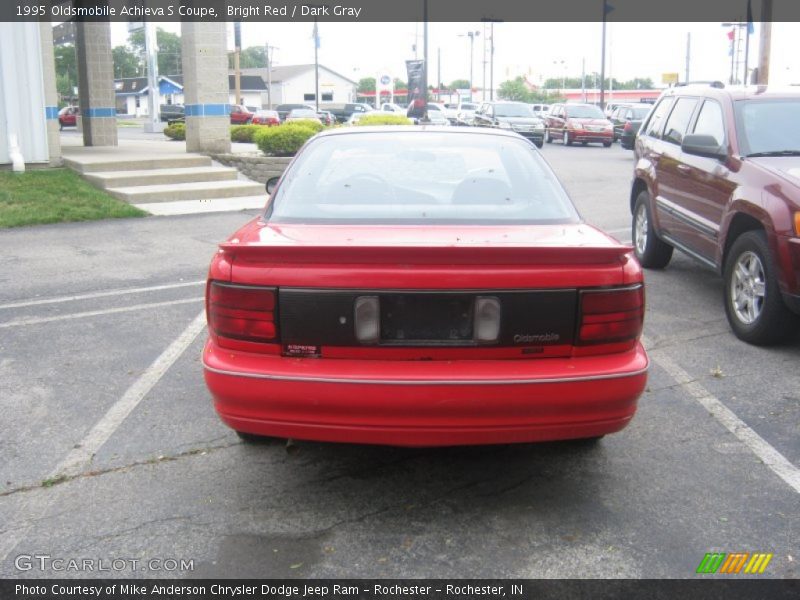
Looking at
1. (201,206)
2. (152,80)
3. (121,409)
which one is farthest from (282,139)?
(152,80)

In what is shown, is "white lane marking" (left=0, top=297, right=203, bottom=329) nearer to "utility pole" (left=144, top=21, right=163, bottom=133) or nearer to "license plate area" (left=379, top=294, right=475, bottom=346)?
"license plate area" (left=379, top=294, right=475, bottom=346)

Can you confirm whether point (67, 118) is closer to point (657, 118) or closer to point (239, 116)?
point (239, 116)

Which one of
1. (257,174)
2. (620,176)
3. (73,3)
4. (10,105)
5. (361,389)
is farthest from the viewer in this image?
(73,3)

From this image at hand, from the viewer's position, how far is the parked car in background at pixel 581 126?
3356cm

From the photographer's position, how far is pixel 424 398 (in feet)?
10.7

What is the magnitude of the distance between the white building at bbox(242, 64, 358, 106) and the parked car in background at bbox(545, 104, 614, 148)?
6594 cm

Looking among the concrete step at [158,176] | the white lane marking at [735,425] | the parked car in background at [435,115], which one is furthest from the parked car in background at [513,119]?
the white lane marking at [735,425]

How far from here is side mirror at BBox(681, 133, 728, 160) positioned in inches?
267

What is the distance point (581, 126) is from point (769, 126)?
90.9 ft

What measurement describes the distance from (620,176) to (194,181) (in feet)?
31.7

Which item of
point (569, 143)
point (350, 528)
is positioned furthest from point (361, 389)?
point (569, 143)

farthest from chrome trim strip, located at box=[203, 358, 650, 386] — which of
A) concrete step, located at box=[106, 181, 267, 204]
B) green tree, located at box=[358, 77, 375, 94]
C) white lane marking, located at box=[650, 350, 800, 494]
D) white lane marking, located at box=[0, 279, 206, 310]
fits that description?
green tree, located at box=[358, 77, 375, 94]

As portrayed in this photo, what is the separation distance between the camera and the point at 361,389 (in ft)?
10.7

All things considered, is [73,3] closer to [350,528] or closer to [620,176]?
[620,176]
